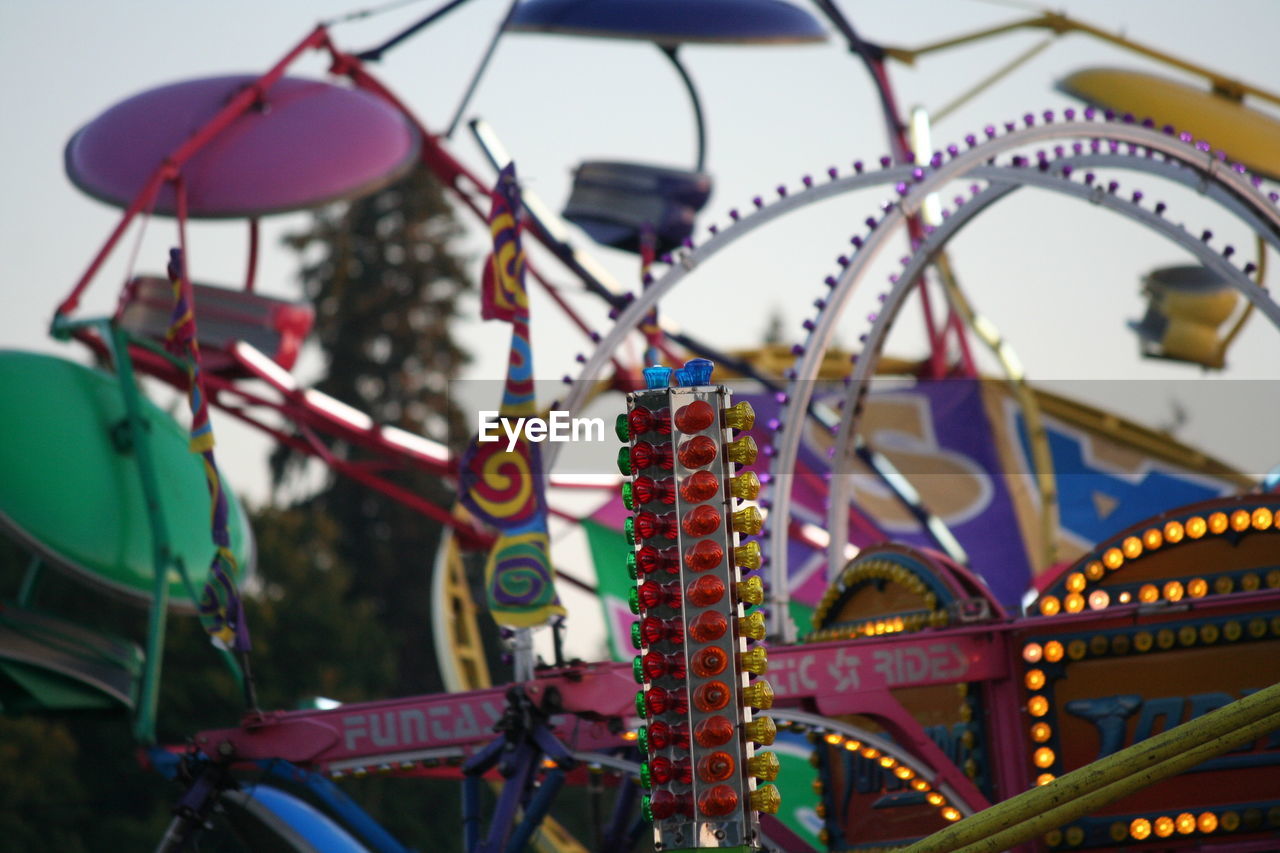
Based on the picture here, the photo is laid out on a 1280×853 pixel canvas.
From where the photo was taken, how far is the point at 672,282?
1398 centimetres

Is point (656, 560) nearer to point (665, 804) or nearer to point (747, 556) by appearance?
point (747, 556)

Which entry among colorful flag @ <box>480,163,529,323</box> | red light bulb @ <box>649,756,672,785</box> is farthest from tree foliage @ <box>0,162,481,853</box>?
red light bulb @ <box>649,756,672,785</box>

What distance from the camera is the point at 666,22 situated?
18688 millimetres

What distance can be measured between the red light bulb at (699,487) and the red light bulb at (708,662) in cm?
56

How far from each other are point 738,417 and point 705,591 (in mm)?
684

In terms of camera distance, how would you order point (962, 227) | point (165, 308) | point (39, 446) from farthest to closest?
point (165, 308) → point (39, 446) → point (962, 227)

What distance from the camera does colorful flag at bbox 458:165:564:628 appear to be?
11.9 m

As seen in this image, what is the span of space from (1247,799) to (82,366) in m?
10.6

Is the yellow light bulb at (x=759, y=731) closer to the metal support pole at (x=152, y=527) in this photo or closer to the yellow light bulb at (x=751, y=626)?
the yellow light bulb at (x=751, y=626)

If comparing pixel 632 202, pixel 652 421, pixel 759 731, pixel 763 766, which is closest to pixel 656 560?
pixel 652 421

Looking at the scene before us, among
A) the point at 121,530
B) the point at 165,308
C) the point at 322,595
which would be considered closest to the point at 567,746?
the point at 121,530

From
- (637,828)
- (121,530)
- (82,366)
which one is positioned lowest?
(637,828)

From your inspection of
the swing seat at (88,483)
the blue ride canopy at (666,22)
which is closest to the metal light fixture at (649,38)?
the blue ride canopy at (666,22)

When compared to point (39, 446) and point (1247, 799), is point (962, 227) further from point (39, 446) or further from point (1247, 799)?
point (39, 446)
